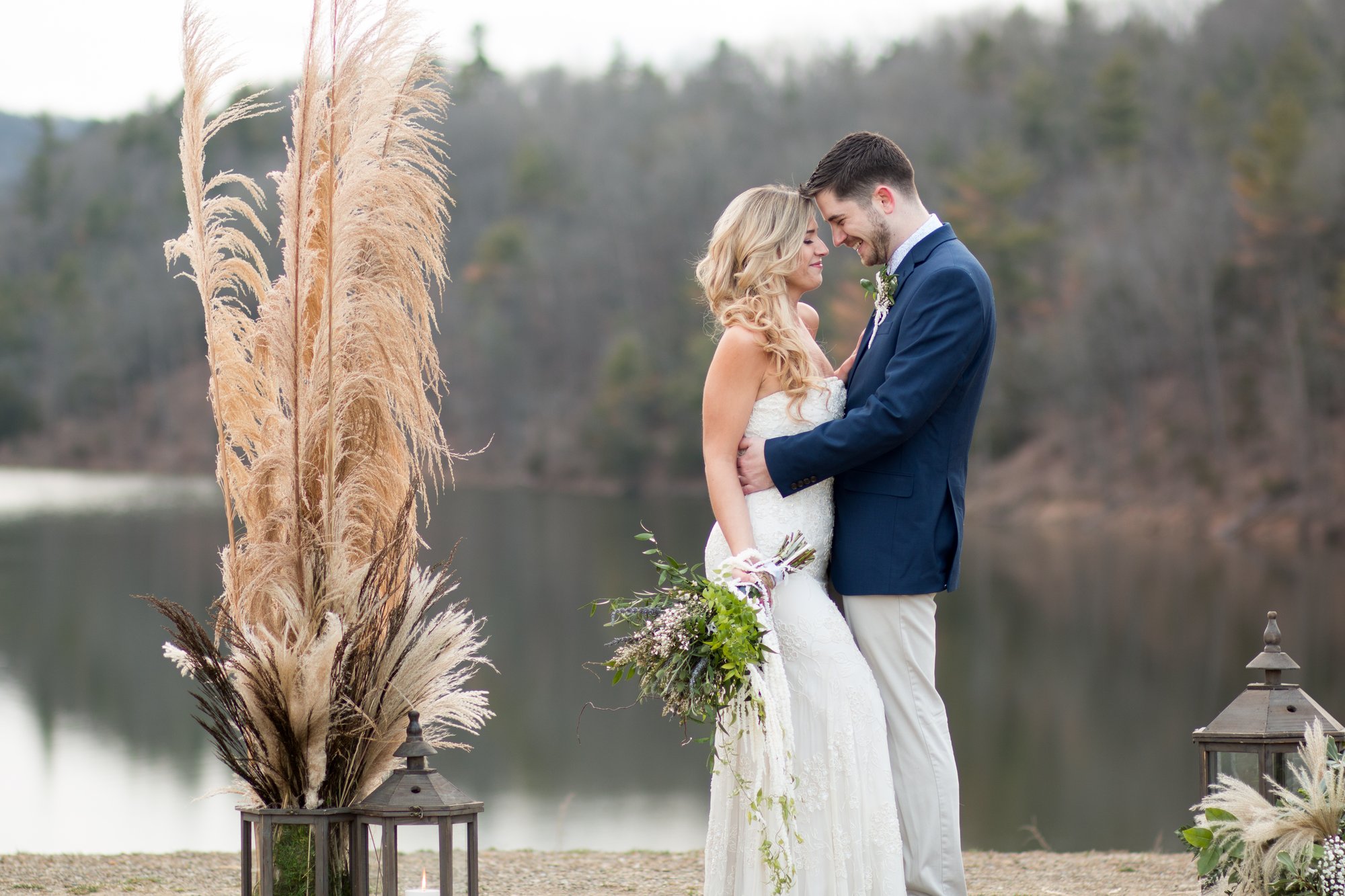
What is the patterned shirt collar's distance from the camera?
13.0 feet

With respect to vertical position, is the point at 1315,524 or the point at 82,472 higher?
the point at 82,472

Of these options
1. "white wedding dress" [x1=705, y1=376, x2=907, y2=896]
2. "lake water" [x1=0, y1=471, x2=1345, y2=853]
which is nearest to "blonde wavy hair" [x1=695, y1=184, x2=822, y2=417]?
"white wedding dress" [x1=705, y1=376, x2=907, y2=896]

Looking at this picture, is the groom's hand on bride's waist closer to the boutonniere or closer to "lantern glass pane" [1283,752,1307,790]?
the boutonniere

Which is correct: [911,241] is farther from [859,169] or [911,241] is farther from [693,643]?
[693,643]

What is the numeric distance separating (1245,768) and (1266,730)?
14 cm

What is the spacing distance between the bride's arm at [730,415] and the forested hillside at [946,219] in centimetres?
1821

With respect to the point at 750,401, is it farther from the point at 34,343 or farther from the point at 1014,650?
the point at 34,343

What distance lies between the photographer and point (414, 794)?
11.9 ft

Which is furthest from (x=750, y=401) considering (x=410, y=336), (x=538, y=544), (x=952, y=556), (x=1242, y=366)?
(x=1242, y=366)

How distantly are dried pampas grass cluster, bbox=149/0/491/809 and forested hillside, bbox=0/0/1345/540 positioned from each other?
57.4ft

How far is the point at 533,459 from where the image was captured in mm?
57750

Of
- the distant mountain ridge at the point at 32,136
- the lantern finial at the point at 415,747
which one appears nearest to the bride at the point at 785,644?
the lantern finial at the point at 415,747

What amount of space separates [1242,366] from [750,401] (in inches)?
1507

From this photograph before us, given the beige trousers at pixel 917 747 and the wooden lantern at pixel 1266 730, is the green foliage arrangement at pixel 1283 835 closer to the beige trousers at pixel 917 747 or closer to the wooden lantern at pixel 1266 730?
the wooden lantern at pixel 1266 730
